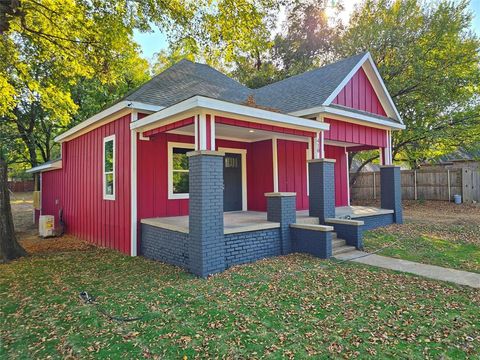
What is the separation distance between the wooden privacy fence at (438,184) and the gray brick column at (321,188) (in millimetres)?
10737

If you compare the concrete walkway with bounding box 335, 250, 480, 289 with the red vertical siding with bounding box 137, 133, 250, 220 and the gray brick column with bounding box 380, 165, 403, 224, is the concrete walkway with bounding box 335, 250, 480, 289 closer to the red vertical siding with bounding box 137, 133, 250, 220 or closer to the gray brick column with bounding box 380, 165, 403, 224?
the gray brick column with bounding box 380, 165, 403, 224

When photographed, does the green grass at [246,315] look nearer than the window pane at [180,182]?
Yes

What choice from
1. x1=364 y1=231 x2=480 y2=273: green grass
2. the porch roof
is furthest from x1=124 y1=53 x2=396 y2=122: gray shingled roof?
x1=364 y1=231 x2=480 y2=273: green grass

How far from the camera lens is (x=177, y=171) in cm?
816

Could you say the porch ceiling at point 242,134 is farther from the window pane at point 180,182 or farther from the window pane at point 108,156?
the window pane at point 108,156

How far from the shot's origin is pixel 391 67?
15570mm

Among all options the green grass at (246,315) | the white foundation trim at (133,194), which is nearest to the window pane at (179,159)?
the white foundation trim at (133,194)

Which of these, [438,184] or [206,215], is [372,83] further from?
[206,215]

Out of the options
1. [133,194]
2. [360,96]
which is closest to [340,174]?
[360,96]

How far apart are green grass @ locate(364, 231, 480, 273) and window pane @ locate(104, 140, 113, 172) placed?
7122 mm

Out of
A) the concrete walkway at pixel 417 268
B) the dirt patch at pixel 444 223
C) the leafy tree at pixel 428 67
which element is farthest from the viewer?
the leafy tree at pixel 428 67

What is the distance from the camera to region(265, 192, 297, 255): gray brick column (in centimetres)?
668

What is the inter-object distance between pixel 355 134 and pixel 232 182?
14.0 ft

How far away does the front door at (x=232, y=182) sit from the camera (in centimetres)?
959
